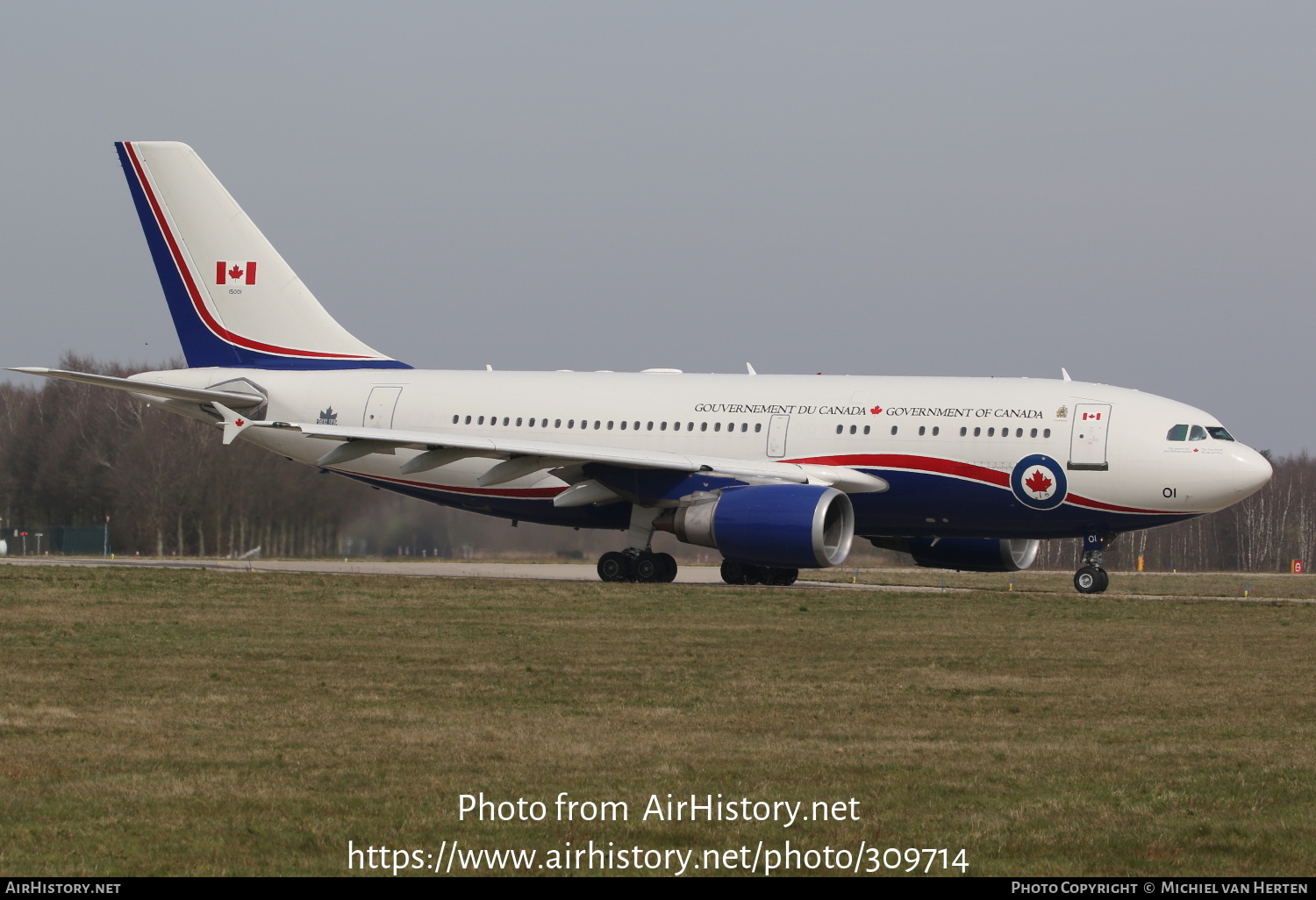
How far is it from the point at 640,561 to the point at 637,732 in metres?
16.8

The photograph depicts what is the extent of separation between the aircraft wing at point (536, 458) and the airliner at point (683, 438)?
0.05 metres

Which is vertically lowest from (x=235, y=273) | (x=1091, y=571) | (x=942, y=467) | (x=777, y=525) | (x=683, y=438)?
(x=1091, y=571)

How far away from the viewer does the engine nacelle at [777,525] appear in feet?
80.3

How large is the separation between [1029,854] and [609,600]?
593 inches

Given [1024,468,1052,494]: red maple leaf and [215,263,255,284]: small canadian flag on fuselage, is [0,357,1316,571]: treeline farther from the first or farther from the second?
[1024,468,1052,494]: red maple leaf

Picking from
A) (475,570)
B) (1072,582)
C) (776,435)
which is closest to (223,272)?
(475,570)

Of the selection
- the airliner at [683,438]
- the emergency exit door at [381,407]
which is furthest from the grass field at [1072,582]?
the emergency exit door at [381,407]

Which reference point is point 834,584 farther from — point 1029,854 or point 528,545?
point 1029,854

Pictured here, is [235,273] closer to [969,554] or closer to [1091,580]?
[969,554]

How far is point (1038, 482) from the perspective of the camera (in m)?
26.0

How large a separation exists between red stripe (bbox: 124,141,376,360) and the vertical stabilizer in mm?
18

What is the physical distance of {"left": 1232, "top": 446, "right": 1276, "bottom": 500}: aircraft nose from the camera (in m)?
25.5

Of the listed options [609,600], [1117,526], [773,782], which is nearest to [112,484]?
[609,600]
